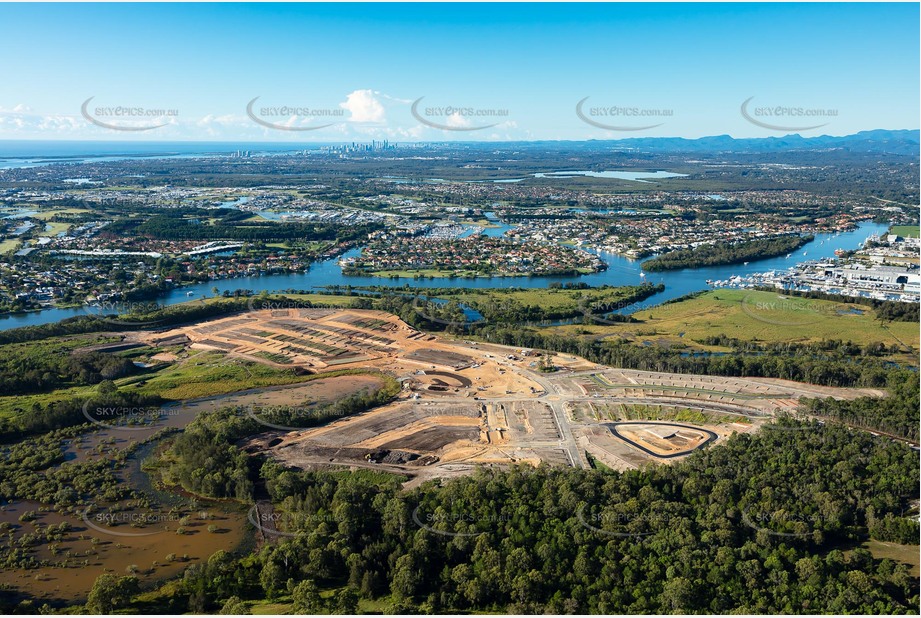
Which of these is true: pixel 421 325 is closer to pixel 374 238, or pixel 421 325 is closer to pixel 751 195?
pixel 374 238

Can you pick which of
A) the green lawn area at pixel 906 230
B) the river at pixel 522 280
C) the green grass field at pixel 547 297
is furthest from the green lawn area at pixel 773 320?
the green lawn area at pixel 906 230

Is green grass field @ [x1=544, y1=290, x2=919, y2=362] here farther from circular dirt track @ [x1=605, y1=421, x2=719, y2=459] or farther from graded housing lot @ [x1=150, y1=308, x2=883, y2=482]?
circular dirt track @ [x1=605, y1=421, x2=719, y2=459]

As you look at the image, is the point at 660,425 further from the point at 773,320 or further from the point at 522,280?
the point at 522,280

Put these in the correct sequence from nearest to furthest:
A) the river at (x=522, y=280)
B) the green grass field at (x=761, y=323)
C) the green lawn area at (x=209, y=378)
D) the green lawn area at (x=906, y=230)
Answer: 1. the green lawn area at (x=209, y=378)
2. the green grass field at (x=761, y=323)
3. the river at (x=522, y=280)
4. the green lawn area at (x=906, y=230)

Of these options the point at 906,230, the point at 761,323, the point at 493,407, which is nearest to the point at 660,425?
the point at 493,407

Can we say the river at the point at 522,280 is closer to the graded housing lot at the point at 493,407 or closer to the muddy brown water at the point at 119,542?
the graded housing lot at the point at 493,407

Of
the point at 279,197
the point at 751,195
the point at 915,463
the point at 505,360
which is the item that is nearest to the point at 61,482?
the point at 505,360
